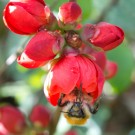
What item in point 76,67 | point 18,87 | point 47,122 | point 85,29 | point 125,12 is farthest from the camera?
point 18,87

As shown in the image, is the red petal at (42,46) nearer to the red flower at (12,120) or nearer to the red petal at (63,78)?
the red petal at (63,78)

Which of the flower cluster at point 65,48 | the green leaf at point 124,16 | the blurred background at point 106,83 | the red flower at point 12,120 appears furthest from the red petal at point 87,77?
the green leaf at point 124,16

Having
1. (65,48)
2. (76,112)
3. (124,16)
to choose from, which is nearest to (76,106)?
(76,112)

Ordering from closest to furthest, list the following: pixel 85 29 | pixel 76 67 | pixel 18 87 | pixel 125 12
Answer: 1. pixel 76 67
2. pixel 85 29
3. pixel 125 12
4. pixel 18 87

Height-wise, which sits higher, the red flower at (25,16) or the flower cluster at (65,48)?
the red flower at (25,16)

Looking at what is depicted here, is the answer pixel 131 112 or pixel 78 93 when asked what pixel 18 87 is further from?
pixel 78 93

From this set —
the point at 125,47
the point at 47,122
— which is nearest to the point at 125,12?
the point at 125,47
